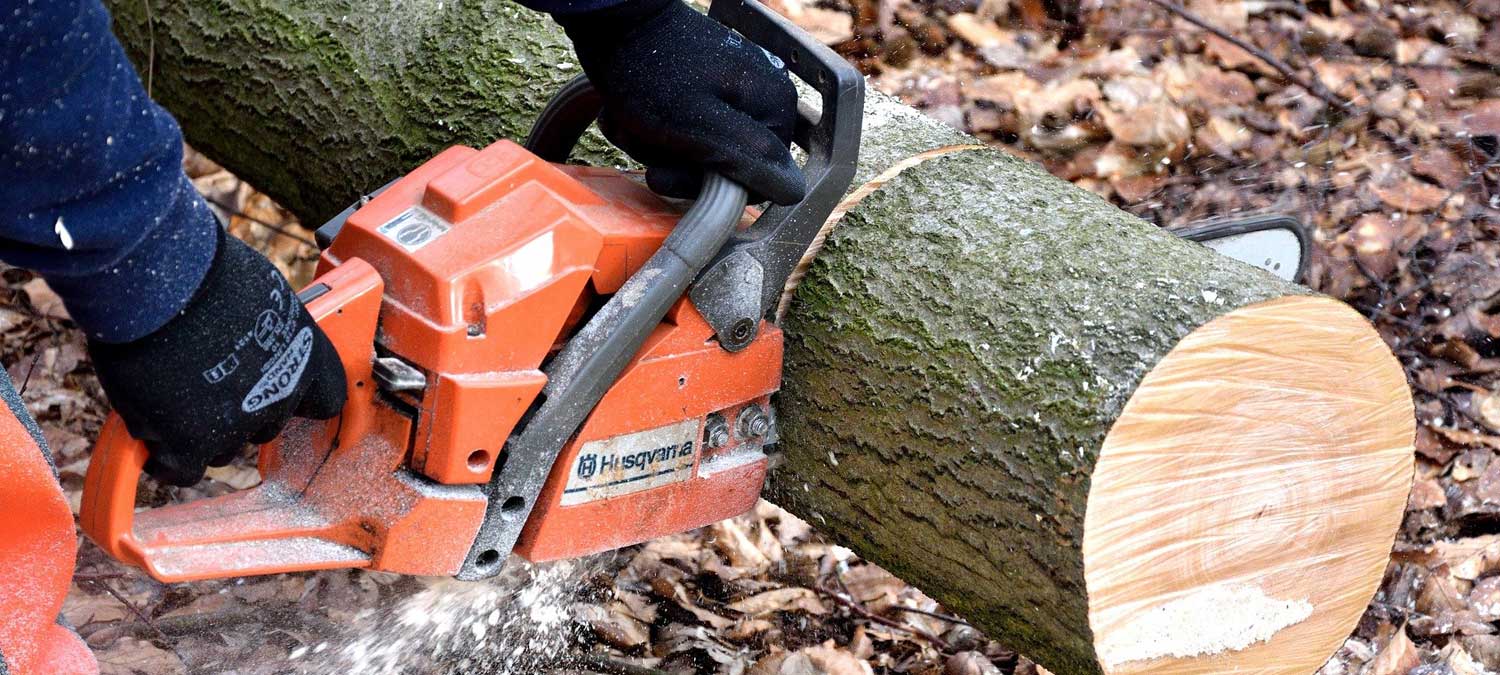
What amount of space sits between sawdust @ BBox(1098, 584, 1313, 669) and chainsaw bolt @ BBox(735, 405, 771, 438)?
716mm

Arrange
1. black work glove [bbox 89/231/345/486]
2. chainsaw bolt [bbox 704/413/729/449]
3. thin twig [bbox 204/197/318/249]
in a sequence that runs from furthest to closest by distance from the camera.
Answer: thin twig [bbox 204/197/318/249]
chainsaw bolt [bbox 704/413/729/449]
black work glove [bbox 89/231/345/486]

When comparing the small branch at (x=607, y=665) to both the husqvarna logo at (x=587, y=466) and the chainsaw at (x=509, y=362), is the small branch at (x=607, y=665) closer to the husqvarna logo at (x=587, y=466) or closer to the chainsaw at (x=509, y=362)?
the chainsaw at (x=509, y=362)

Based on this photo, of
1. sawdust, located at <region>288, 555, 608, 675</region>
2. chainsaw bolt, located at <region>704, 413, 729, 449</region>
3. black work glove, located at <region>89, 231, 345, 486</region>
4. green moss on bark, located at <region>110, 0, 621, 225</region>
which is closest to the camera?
black work glove, located at <region>89, 231, 345, 486</region>

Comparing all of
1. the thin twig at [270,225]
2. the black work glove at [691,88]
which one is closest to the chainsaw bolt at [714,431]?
the black work glove at [691,88]

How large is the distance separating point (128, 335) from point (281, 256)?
8.91 ft

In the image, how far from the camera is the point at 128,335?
65.8 inches

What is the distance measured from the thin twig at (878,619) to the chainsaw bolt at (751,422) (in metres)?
0.86

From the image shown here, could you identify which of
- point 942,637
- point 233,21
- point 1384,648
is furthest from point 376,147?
point 1384,648

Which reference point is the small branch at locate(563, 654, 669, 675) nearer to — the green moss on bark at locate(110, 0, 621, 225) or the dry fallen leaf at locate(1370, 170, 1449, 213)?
the green moss on bark at locate(110, 0, 621, 225)

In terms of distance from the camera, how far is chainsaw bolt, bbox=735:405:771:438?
7.84 ft

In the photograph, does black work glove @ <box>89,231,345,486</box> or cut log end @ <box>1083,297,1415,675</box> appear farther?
cut log end @ <box>1083,297,1415,675</box>

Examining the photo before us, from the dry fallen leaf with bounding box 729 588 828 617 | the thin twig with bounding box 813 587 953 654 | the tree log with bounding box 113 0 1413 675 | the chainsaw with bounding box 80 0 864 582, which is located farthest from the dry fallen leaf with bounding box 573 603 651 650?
the chainsaw with bounding box 80 0 864 582

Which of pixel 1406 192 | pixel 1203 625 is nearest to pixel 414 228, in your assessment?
pixel 1203 625

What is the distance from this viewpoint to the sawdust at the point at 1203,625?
2.20 metres
